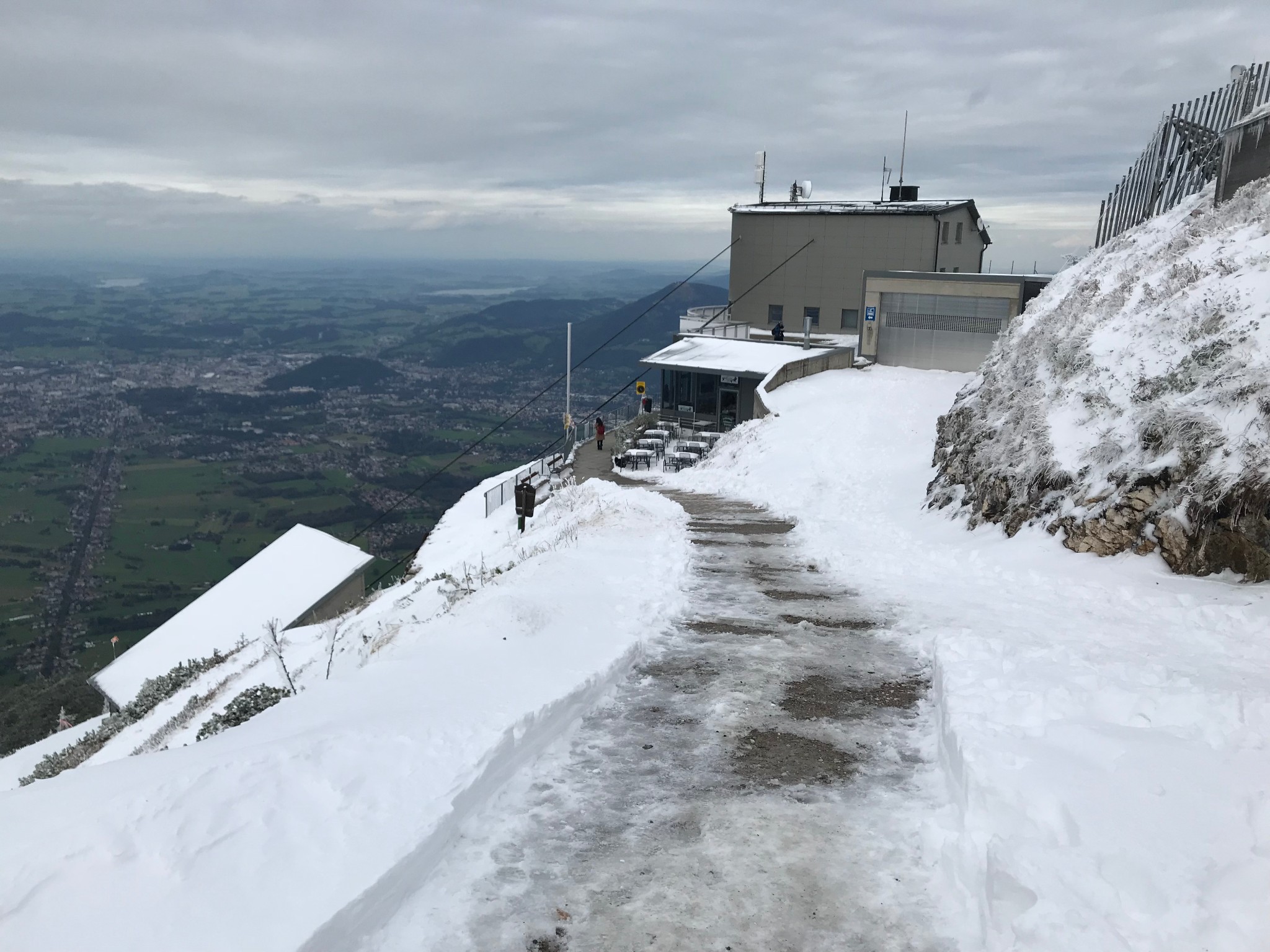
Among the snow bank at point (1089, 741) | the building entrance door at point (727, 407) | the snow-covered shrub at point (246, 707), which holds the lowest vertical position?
the snow-covered shrub at point (246, 707)

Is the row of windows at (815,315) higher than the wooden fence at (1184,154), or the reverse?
the wooden fence at (1184,154)

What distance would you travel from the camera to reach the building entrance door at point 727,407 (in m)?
Result: 33.5

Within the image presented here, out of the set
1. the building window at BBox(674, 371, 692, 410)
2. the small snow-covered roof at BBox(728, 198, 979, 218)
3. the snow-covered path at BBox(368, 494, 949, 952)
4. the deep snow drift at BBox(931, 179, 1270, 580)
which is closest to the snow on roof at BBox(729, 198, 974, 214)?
the small snow-covered roof at BBox(728, 198, 979, 218)

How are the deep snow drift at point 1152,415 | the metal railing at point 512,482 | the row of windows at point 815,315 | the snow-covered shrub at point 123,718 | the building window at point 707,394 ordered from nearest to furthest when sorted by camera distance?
the deep snow drift at point 1152,415 < the snow-covered shrub at point 123,718 < the metal railing at point 512,482 < the building window at point 707,394 < the row of windows at point 815,315

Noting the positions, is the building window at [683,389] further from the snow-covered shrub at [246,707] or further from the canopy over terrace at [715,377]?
the snow-covered shrub at [246,707]

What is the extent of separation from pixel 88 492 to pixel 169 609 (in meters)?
52.3

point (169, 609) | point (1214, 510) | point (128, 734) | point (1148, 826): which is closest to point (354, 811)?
point (1148, 826)

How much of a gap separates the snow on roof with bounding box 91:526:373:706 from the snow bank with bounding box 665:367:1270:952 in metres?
23.3

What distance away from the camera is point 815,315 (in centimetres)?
4272

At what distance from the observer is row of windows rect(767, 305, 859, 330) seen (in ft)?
138

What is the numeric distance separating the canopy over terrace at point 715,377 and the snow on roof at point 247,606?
14963 millimetres

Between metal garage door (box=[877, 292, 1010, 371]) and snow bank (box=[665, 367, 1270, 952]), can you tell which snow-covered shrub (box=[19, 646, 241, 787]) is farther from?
metal garage door (box=[877, 292, 1010, 371])

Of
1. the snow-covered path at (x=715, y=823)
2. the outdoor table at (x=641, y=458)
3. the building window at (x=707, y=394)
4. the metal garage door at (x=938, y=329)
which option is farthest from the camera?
the building window at (x=707, y=394)

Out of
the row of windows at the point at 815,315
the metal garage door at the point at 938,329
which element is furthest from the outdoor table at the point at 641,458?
the row of windows at the point at 815,315
